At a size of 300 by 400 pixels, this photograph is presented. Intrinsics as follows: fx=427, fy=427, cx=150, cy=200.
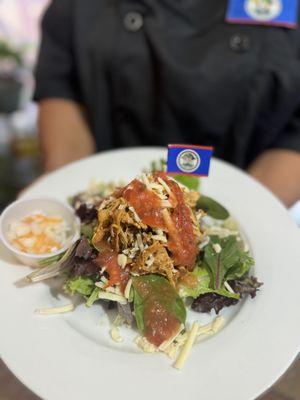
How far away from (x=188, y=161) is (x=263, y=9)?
1.81ft

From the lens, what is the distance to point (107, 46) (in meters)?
1.12

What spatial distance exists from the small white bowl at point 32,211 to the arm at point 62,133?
358 mm

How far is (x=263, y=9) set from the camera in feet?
3.44

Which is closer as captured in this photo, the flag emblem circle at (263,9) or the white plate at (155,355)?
the white plate at (155,355)

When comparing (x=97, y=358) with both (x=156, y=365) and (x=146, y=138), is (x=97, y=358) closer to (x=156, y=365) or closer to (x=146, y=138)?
(x=156, y=365)

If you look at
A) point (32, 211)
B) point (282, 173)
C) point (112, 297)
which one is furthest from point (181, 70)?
point (112, 297)

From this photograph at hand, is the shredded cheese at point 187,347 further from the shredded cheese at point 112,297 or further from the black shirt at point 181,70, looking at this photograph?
the black shirt at point 181,70

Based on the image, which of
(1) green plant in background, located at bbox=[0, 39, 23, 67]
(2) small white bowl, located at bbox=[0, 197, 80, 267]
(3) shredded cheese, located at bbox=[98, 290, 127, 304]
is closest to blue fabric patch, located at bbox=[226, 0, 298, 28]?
(2) small white bowl, located at bbox=[0, 197, 80, 267]

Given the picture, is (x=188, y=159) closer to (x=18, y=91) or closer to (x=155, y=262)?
(x=155, y=262)

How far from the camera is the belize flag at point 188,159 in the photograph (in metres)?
0.72

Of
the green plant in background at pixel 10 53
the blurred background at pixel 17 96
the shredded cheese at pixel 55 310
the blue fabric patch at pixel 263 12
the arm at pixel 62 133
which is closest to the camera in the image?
the shredded cheese at pixel 55 310

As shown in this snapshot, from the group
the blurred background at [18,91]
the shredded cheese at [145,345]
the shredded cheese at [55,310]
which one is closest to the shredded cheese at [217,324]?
the shredded cheese at [145,345]

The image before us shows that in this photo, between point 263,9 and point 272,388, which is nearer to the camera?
point 272,388

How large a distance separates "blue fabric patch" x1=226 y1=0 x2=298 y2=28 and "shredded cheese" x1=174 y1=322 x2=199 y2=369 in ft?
2.44
